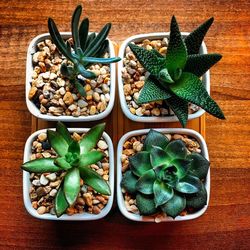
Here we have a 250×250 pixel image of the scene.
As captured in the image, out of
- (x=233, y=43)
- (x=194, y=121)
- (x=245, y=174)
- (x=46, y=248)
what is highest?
(x=233, y=43)

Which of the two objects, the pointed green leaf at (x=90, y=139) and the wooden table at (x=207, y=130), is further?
the wooden table at (x=207, y=130)

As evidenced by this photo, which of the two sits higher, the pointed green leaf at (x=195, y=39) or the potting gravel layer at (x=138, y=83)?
the pointed green leaf at (x=195, y=39)

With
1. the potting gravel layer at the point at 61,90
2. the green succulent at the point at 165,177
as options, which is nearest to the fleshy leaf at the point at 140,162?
the green succulent at the point at 165,177

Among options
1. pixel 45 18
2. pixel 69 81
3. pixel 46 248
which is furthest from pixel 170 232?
pixel 45 18

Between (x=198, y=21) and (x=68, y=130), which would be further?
(x=198, y=21)

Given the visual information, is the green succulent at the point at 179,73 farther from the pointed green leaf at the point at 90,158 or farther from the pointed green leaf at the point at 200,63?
the pointed green leaf at the point at 90,158

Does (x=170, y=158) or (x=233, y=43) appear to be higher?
(x=233, y=43)

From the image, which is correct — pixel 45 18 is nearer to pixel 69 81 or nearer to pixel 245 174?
pixel 69 81
